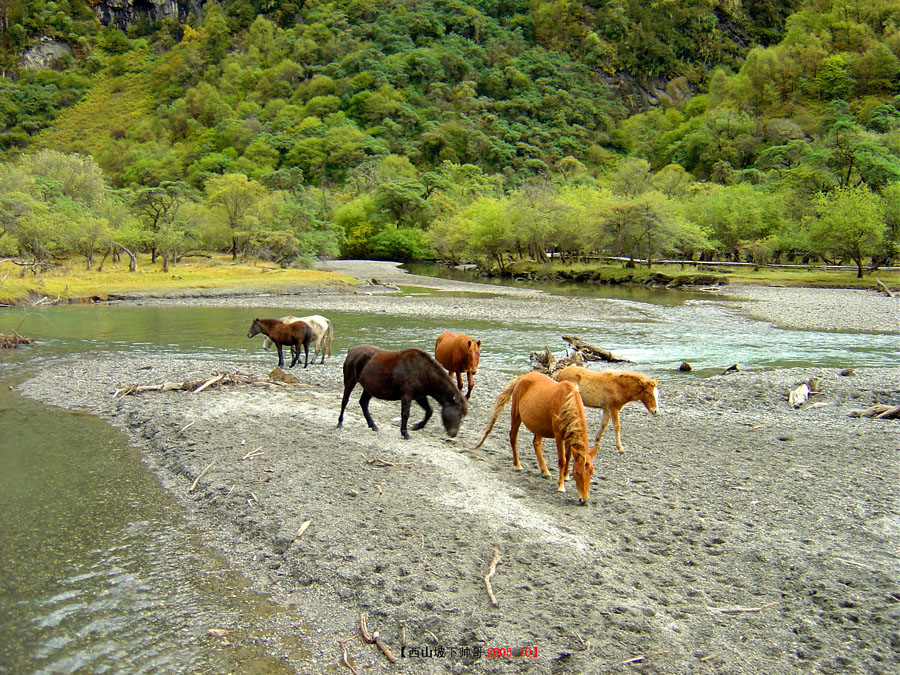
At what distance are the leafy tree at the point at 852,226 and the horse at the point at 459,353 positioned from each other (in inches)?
2073

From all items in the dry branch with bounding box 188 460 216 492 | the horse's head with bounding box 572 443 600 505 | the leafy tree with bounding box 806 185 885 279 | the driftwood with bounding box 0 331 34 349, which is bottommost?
the dry branch with bounding box 188 460 216 492

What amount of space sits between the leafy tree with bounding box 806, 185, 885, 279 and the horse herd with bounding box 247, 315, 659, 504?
5329cm

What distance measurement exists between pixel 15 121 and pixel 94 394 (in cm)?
21296

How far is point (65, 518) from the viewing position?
866 cm

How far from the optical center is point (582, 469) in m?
8.38

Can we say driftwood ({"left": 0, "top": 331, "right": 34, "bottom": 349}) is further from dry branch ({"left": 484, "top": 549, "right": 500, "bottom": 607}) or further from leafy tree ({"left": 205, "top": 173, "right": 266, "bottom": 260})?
leafy tree ({"left": 205, "top": 173, "right": 266, "bottom": 260})

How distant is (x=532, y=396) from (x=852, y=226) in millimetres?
56452

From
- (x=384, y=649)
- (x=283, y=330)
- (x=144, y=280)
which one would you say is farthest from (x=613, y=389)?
(x=144, y=280)

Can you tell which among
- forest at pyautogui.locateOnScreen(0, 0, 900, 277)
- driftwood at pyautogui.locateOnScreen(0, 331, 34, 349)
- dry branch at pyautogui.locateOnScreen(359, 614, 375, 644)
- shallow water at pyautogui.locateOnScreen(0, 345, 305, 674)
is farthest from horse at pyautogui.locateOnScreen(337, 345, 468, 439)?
forest at pyautogui.locateOnScreen(0, 0, 900, 277)

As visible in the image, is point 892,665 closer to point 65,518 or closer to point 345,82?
point 65,518

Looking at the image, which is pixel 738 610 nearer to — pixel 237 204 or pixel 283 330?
pixel 283 330

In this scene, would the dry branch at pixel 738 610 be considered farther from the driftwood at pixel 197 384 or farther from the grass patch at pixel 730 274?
the grass patch at pixel 730 274

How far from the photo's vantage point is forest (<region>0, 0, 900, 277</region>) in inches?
2504

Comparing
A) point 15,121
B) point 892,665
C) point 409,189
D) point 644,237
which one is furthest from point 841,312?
point 15,121
